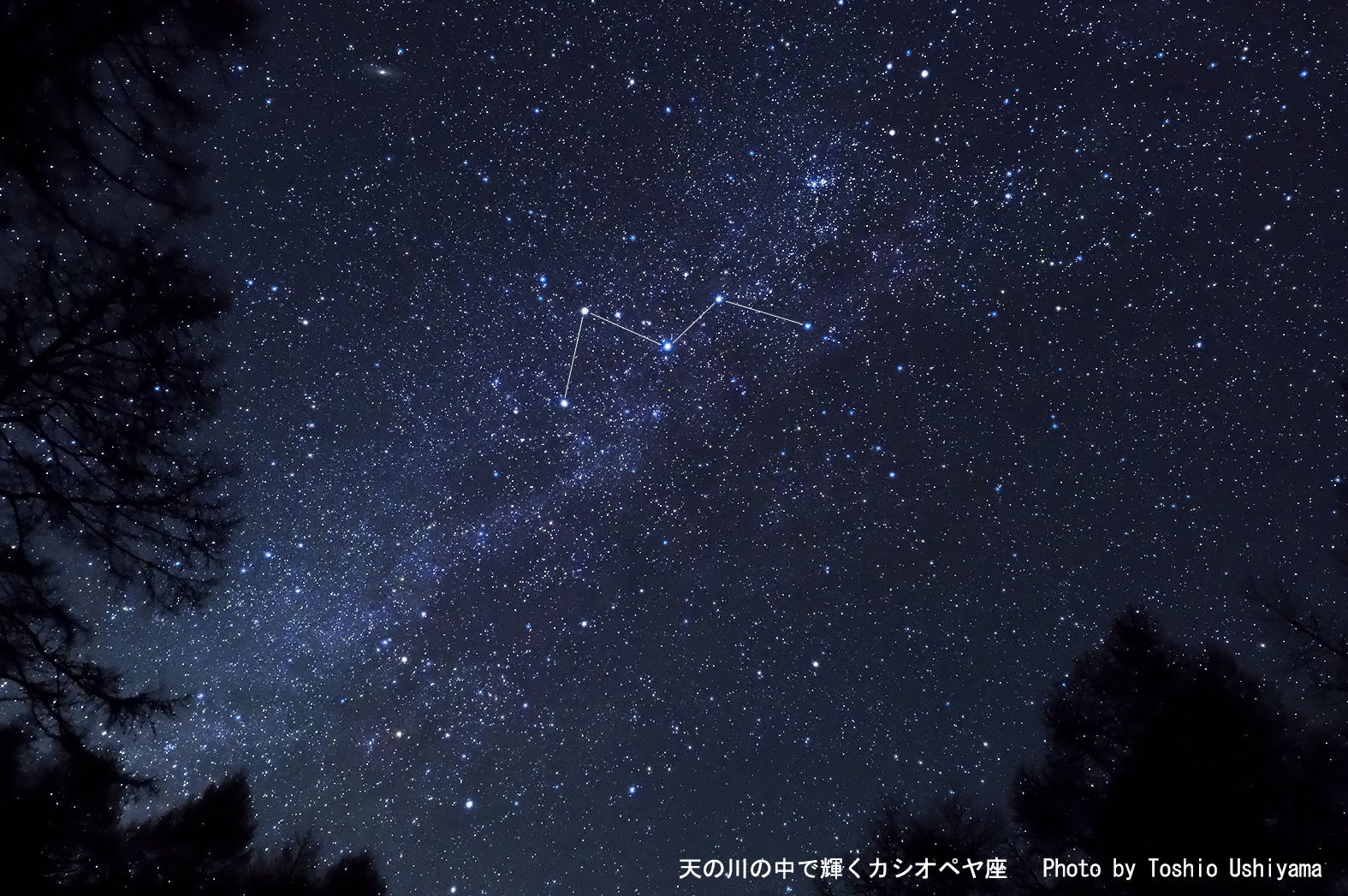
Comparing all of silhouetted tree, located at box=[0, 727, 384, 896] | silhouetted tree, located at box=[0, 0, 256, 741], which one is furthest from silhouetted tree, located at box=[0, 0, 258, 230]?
silhouetted tree, located at box=[0, 727, 384, 896]

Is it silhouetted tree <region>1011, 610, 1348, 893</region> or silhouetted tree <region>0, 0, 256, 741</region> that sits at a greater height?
silhouetted tree <region>0, 0, 256, 741</region>

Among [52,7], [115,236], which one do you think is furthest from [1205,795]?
[52,7]

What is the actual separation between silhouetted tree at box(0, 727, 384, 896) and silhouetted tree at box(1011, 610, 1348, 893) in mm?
11150

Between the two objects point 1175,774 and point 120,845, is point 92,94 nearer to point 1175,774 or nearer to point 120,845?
point 120,845

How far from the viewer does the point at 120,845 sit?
908 centimetres

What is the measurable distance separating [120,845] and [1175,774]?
15.2 m

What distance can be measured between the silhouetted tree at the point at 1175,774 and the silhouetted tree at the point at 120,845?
1115 cm

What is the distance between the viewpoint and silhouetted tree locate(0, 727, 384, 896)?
3768 millimetres

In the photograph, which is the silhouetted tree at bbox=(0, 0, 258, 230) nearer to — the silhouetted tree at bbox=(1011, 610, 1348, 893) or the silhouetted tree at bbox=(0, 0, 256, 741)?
the silhouetted tree at bbox=(0, 0, 256, 741)

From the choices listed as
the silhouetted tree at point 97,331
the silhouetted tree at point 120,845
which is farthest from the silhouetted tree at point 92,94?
the silhouetted tree at point 120,845

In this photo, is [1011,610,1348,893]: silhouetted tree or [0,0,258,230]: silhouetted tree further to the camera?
[1011,610,1348,893]: silhouetted tree

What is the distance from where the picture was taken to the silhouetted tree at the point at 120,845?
148 inches

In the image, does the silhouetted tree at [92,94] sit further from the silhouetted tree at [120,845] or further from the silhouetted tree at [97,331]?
the silhouetted tree at [120,845]

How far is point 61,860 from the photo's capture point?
661 centimetres
